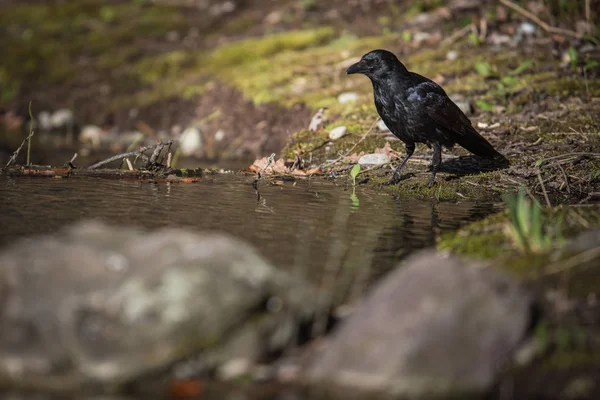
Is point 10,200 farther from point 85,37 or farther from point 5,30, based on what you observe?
point 5,30

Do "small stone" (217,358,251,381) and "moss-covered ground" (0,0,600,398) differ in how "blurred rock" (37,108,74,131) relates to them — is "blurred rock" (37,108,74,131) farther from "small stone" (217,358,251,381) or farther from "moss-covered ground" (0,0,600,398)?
"small stone" (217,358,251,381)

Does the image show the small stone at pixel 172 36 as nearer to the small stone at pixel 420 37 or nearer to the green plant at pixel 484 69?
the small stone at pixel 420 37

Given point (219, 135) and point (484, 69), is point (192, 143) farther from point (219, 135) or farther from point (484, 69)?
point (484, 69)

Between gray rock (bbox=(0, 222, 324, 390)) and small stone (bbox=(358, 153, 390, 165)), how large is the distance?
16.0 ft

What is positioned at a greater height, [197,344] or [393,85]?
[393,85]

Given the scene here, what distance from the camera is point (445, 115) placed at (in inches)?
275

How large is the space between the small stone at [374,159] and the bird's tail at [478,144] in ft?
3.03

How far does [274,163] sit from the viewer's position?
24.5ft

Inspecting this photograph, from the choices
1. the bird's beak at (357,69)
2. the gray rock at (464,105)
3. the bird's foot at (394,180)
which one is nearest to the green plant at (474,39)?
the gray rock at (464,105)

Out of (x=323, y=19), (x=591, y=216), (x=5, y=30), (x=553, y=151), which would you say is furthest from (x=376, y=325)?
(x=5, y=30)

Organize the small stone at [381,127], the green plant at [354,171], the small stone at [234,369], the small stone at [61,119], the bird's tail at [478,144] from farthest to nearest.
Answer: the small stone at [61,119], the small stone at [381,127], the bird's tail at [478,144], the green plant at [354,171], the small stone at [234,369]

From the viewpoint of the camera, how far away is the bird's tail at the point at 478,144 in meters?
7.12

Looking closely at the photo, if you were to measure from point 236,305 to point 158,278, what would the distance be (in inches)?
12.2

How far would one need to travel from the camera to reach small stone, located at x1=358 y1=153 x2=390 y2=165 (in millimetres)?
7837
